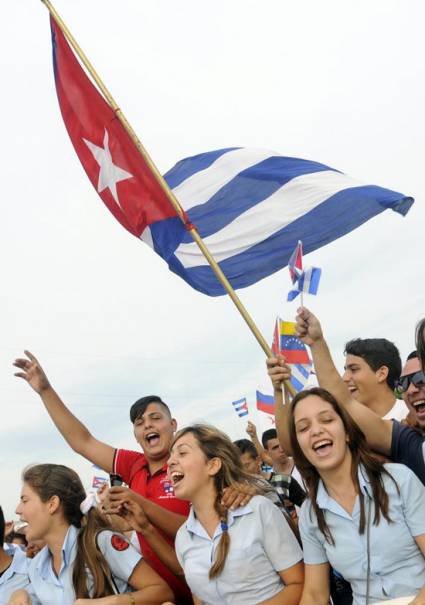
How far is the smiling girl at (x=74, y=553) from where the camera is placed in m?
4.27

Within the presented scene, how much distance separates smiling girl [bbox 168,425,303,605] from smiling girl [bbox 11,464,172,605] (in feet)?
1.26

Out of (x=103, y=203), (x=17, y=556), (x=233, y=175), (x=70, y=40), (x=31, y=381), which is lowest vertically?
(x=17, y=556)

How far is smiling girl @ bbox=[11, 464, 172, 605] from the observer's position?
4.27m

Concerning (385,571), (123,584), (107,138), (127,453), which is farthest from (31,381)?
(385,571)

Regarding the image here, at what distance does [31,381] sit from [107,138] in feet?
6.51

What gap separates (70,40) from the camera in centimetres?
565

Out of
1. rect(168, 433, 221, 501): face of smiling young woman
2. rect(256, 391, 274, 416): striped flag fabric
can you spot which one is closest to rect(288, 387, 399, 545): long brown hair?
rect(168, 433, 221, 501): face of smiling young woman

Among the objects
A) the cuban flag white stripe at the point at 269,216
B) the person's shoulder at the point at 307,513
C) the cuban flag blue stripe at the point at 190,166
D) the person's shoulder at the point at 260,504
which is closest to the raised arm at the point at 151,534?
the person's shoulder at the point at 260,504

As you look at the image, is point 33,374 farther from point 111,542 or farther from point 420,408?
point 420,408

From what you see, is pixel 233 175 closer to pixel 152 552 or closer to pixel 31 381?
pixel 31 381

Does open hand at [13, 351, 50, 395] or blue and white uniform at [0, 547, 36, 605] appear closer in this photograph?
blue and white uniform at [0, 547, 36, 605]

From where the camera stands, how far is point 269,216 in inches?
230

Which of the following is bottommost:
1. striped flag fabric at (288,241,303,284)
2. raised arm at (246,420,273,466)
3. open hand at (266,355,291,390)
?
raised arm at (246,420,273,466)

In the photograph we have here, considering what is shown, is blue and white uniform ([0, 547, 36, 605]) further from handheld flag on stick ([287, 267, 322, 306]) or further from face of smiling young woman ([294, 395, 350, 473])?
handheld flag on stick ([287, 267, 322, 306])
